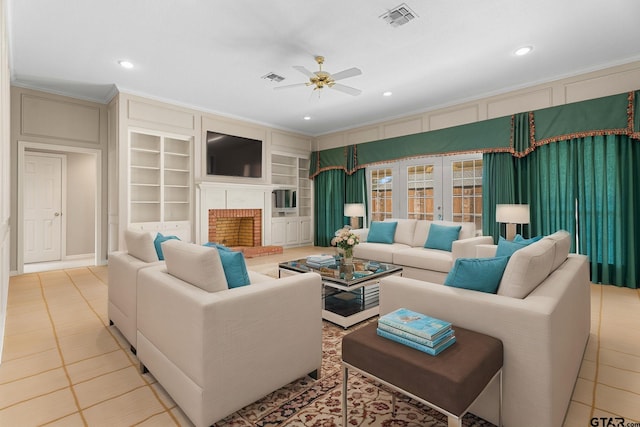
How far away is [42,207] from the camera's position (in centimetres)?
577

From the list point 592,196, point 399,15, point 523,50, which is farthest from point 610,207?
point 399,15

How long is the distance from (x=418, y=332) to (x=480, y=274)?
577mm

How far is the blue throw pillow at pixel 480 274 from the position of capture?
164cm

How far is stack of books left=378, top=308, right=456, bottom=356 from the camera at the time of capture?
1.28 metres

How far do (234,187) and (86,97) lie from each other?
2.81 m

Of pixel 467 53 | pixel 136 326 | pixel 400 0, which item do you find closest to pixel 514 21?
pixel 467 53

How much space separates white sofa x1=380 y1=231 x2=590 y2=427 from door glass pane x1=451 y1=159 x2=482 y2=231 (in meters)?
3.49

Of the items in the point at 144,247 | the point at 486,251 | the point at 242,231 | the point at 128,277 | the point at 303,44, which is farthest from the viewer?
the point at 242,231

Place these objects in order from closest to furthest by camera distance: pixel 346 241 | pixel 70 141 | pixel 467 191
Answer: pixel 346 241, pixel 70 141, pixel 467 191

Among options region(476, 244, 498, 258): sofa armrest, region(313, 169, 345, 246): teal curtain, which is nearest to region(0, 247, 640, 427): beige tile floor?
region(476, 244, 498, 258): sofa armrest

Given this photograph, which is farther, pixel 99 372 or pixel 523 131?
pixel 523 131

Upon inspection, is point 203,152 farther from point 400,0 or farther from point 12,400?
point 12,400

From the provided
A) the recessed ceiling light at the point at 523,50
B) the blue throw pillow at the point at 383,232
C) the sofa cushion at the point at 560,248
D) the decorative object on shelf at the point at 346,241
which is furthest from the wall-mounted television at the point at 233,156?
the sofa cushion at the point at 560,248

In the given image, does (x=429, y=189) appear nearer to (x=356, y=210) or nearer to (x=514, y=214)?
(x=356, y=210)
